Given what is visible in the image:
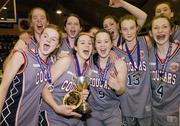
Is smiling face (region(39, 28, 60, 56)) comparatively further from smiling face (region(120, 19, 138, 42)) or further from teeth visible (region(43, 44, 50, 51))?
smiling face (region(120, 19, 138, 42))

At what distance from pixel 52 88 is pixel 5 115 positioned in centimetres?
72

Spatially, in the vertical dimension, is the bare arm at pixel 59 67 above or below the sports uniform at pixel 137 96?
above

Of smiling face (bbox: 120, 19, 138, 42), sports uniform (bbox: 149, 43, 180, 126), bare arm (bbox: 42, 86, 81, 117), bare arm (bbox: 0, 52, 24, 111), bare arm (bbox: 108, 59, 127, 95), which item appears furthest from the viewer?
smiling face (bbox: 120, 19, 138, 42)

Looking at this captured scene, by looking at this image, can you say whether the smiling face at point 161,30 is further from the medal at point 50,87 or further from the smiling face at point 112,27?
the medal at point 50,87

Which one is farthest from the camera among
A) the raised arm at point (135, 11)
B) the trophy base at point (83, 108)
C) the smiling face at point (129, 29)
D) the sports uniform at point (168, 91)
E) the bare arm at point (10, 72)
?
the raised arm at point (135, 11)

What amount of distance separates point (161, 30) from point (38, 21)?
1.76m

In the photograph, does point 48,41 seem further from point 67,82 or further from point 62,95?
point 62,95

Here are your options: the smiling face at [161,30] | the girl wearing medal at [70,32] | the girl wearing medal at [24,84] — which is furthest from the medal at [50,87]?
the smiling face at [161,30]

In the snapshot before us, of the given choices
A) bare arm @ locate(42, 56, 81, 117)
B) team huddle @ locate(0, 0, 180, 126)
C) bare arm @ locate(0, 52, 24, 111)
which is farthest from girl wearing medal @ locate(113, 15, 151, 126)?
bare arm @ locate(0, 52, 24, 111)

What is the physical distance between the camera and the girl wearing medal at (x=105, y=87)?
4.10 m

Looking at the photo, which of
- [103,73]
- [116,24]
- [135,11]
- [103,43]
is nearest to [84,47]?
[103,43]

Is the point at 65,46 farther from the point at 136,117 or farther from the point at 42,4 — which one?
the point at 42,4

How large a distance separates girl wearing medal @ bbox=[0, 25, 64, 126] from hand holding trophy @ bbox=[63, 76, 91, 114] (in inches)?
13.7

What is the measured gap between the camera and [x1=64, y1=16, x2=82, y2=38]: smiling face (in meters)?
4.75
